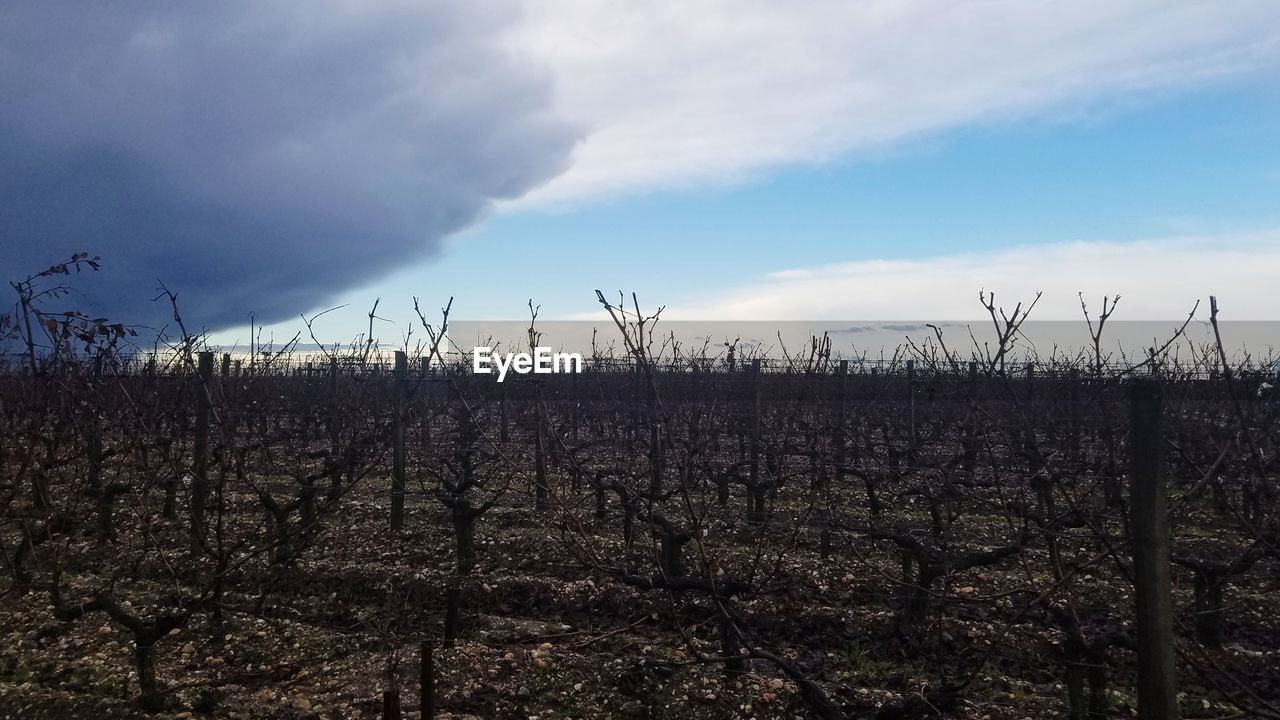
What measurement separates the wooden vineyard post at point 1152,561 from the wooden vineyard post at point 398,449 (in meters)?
5.84

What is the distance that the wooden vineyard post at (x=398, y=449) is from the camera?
24.2 ft

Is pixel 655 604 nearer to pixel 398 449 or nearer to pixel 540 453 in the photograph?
pixel 540 453

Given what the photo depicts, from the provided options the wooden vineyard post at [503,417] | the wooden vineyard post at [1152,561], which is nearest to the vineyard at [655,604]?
the wooden vineyard post at [1152,561]

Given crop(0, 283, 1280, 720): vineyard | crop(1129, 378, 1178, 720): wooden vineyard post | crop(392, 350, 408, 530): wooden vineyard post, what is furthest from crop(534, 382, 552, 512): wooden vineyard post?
crop(1129, 378, 1178, 720): wooden vineyard post

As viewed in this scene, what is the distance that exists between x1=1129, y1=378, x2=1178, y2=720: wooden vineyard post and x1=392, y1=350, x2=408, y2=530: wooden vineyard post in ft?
19.2

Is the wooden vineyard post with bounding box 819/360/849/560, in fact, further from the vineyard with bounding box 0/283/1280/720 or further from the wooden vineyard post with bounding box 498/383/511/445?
the wooden vineyard post with bounding box 498/383/511/445

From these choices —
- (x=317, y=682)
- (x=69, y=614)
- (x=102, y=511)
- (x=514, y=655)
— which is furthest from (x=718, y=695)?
(x=102, y=511)

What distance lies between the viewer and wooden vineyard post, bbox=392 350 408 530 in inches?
290

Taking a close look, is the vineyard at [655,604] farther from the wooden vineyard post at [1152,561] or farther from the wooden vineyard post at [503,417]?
the wooden vineyard post at [503,417]

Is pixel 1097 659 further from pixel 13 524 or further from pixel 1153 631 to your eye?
pixel 13 524

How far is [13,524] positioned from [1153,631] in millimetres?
9460

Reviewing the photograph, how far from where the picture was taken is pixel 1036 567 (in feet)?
20.1

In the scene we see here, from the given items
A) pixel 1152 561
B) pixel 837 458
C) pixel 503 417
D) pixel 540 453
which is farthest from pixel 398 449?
pixel 1152 561

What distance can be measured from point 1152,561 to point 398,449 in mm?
6622
